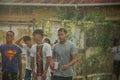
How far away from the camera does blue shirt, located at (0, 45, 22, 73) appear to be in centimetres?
870

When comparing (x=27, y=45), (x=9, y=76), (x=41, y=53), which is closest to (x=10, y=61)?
(x=9, y=76)

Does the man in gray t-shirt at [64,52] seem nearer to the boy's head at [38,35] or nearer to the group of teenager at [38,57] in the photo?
the group of teenager at [38,57]

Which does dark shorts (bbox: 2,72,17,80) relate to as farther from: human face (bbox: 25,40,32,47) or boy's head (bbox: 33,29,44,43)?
boy's head (bbox: 33,29,44,43)

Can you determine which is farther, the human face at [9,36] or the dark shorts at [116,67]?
the dark shorts at [116,67]

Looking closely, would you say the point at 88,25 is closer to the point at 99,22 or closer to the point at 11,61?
the point at 99,22

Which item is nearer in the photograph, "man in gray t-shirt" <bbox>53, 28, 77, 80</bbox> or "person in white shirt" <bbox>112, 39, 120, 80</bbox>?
"man in gray t-shirt" <bbox>53, 28, 77, 80</bbox>

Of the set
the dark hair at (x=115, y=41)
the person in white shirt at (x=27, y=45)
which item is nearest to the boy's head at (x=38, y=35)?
the person in white shirt at (x=27, y=45)

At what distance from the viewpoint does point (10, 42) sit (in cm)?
870

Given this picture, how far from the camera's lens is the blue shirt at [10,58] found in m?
8.70

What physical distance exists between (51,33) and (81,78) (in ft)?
3.44

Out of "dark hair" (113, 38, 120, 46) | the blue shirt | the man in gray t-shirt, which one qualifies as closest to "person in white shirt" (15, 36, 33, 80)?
the blue shirt

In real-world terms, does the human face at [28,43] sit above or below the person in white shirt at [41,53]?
above

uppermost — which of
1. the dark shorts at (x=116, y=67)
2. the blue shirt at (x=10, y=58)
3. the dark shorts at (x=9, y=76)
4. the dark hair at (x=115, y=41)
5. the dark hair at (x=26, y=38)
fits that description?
the dark hair at (x=26, y=38)

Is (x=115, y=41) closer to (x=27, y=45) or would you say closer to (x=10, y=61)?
(x=27, y=45)
